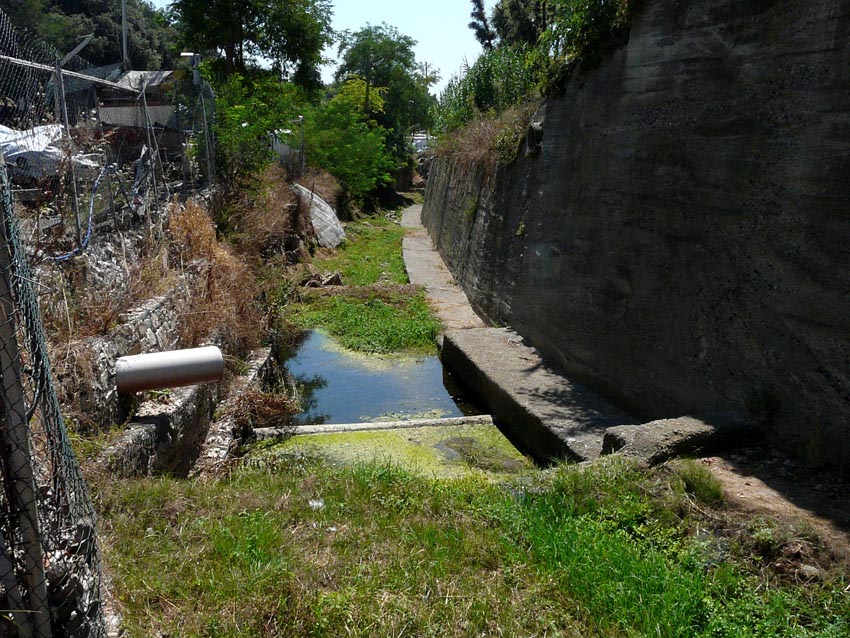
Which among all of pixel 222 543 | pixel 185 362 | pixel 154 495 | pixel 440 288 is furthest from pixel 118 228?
pixel 440 288

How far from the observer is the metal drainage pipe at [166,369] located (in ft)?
16.4

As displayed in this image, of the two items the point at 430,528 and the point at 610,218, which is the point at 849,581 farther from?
the point at 610,218

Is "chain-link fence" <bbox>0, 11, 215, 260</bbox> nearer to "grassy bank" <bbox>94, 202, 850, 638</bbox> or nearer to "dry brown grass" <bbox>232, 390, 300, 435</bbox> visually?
"dry brown grass" <bbox>232, 390, 300, 435</bbox>

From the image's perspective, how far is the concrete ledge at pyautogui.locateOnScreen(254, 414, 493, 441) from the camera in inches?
269

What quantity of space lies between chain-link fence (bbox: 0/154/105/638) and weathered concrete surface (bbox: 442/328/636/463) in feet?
12.8

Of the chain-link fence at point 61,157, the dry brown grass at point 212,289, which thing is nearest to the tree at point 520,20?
the dry brown grass at point 212,289

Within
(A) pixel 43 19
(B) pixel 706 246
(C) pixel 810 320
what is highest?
(A) pixel 43 19

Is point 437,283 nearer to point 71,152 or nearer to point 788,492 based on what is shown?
point 71,152

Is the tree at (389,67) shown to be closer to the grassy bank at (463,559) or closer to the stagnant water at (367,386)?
the stagnant water at (367,386)

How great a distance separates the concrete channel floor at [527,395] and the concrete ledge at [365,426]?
1.21 ft

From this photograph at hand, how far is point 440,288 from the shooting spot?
543 inches

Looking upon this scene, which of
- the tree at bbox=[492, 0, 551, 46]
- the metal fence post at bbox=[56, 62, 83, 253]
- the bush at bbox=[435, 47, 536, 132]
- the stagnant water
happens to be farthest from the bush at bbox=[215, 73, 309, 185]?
the tree at bbox=[492, 0, 551, 46]

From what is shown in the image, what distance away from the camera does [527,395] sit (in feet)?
23.7

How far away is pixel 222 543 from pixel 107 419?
5.72 ft
